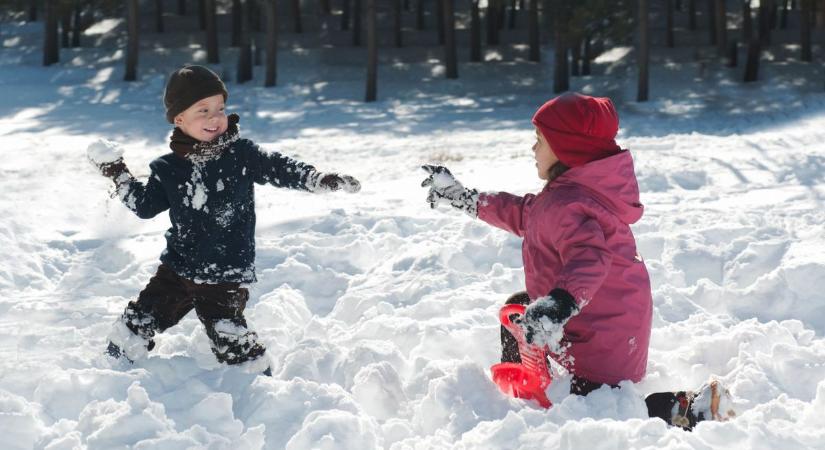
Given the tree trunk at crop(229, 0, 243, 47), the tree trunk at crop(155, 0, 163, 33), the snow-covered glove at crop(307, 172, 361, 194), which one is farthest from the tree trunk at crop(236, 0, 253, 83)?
the snow-covered glove at crop(307, 172, 361, 194)

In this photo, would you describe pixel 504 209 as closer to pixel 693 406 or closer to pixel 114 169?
pixel 693 406

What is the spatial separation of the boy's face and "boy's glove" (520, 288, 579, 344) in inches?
58.3

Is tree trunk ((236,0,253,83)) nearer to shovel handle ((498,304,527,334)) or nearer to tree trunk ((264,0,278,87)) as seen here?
tree trunk ((264,0,278,87))

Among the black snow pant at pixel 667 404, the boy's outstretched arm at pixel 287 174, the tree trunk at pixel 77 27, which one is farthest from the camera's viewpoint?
the tree trunk at pixel 77 27

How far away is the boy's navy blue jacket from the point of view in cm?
375

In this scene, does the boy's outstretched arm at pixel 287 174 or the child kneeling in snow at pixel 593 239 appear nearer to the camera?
the child kneeling in snow at pixel 593 239

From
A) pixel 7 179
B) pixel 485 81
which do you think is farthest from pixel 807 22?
pixel 7 179

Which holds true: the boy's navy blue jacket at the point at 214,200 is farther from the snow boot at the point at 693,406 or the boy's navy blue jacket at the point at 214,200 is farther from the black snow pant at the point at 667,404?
the snow boot at the point at 693,406

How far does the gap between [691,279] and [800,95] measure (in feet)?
56.2

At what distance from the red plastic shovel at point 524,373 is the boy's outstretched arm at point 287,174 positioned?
0.79 metres

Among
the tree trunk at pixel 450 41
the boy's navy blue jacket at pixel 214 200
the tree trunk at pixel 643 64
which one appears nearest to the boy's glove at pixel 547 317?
the boy's navy blue jacket at pixel 214 200

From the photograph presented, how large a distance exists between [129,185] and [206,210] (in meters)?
0.37

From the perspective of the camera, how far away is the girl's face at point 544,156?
3.45 metres

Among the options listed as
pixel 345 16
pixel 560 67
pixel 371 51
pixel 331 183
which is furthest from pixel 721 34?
pixel 331 183
